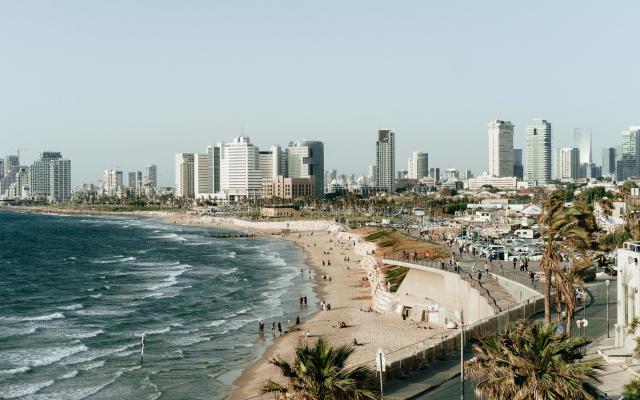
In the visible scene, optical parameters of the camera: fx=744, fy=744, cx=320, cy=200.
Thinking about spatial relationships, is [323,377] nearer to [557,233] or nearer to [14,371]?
[557,233]

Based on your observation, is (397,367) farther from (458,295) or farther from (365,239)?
(365,239)

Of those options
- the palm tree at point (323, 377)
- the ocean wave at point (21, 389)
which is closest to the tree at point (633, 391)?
the palm tree at point (323, 377)

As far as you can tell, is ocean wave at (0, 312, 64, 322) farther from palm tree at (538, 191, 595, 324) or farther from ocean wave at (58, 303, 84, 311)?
palm tree at (538, 191, 595, 324)

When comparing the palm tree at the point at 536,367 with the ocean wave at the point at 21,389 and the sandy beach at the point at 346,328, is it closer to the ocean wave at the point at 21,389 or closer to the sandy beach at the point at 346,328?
the sandy beach at the point at 346,328

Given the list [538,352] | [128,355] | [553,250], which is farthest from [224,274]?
[538,352]

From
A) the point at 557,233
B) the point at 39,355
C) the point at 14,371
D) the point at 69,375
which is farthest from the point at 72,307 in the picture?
the point at 557,233
